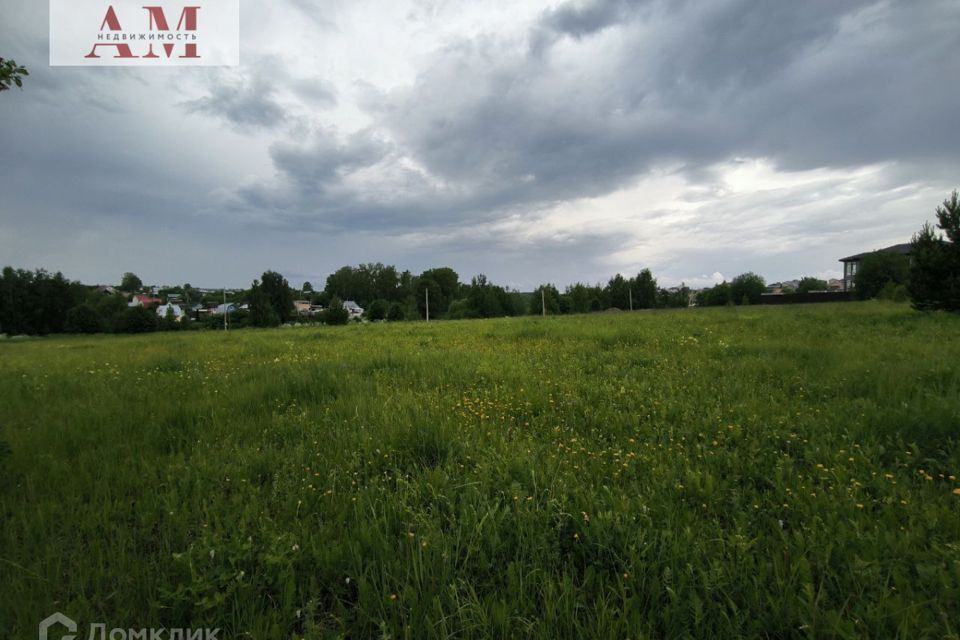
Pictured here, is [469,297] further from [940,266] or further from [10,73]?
[10,73]

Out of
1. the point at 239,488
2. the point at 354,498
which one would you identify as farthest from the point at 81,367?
the point at 354,498

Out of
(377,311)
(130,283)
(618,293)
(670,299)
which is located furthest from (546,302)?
(130,283)

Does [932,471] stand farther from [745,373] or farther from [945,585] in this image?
[745,373]

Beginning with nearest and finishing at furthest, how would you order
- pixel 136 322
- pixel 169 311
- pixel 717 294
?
pixel 136 322 < pixel 169 311 < pixel 717 294

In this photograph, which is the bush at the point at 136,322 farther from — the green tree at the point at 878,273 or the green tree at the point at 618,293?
the green tree at the point at 878,273

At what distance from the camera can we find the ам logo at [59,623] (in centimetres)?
153

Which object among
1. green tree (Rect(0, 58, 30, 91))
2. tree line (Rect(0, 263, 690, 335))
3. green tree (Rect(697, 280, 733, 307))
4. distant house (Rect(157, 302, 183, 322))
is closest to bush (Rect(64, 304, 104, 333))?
tree line (Rect(0, 263, 690, 335))

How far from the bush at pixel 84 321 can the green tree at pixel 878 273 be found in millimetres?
98375

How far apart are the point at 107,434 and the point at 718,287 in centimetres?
9044

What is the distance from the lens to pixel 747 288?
240 ft

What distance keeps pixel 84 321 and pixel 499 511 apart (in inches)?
2706

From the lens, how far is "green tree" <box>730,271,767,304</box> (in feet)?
223

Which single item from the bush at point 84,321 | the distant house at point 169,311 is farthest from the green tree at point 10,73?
the bush at point 84,321

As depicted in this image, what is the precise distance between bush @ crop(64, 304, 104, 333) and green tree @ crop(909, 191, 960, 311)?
74.0m
